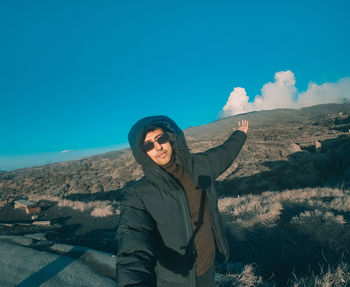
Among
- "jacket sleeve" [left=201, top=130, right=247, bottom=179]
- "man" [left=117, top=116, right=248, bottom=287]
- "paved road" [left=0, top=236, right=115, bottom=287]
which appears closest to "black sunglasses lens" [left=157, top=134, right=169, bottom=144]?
"man" [left=117, top=116, right=248, bottom=287]

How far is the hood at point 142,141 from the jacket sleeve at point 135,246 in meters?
0.35

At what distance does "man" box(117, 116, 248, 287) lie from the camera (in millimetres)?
1438

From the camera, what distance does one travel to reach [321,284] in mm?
2590

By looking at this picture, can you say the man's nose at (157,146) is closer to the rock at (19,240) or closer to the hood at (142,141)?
the hood at (142,141)

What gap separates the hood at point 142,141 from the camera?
1.93 metres

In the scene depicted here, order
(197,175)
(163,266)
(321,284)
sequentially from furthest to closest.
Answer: (321,284) < (197,175) < (163,266)

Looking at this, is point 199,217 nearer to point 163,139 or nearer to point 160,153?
point 160,153

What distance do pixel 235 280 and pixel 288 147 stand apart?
24.8 m

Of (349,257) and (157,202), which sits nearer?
(157,202)

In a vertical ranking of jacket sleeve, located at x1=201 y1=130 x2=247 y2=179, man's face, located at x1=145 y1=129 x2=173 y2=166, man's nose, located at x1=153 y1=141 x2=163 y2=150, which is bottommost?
jacket sleeve, located at x1=201 y1=130 x2=247 y2=179

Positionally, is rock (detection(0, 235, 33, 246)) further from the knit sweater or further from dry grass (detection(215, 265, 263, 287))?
the knit sweater

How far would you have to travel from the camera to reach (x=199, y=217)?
1.93 metres

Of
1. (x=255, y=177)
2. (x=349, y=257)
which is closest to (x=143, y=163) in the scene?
(x=349, y=257)

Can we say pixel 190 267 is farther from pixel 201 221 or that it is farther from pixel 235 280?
pixel 235 280
